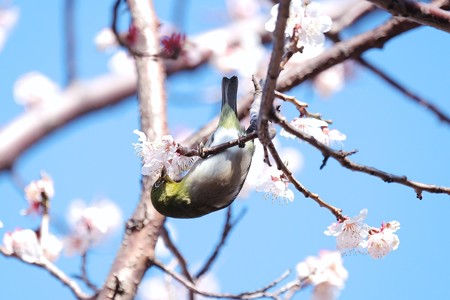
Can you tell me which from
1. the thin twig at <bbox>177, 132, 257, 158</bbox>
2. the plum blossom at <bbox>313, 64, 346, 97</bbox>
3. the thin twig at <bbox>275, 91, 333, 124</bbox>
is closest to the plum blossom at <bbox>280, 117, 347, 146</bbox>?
the thin twig at <bbox>275, 91, 333, 124</bbox>

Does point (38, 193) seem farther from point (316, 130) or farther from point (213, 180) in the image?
point (316, 130)

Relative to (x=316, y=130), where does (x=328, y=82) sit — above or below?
above

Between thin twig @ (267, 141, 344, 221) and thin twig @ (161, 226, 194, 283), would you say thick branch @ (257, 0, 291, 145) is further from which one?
thin twig @ (161, 226, 194, 283)

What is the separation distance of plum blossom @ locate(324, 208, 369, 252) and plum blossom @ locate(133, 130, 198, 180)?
41 centimetres

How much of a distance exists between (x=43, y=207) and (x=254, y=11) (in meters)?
3.99

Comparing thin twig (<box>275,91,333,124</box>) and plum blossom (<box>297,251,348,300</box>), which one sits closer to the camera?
thin twig (<box>275,91,333,124</box>)

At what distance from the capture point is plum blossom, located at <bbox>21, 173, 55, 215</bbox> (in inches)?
96.5

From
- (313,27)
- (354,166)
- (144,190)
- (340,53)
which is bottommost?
(354,166)

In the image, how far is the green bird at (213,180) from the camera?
161 cm

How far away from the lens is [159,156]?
1616mm

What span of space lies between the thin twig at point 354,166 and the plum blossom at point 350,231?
280mm

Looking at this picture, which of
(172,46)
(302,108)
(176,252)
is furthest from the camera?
(172,46)

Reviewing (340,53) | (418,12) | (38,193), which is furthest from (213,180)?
(38,193)

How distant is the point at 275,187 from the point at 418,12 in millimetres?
600
